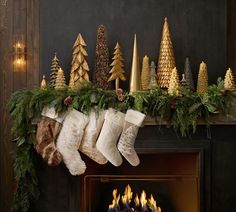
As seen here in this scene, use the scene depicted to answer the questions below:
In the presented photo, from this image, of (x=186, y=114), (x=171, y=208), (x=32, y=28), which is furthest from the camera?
(x=32, y=28)

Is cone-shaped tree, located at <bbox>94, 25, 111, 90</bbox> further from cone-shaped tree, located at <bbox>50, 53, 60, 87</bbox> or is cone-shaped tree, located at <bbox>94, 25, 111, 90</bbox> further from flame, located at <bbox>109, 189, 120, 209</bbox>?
flame, located at <bbox>109, 189, 120, 209</bbox>

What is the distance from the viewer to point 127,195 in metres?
2.87

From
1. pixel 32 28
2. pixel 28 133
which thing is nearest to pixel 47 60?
pixel 32 28

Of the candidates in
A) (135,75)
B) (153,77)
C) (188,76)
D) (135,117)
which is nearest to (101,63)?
(135,75)

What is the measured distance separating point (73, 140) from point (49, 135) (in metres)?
0.15

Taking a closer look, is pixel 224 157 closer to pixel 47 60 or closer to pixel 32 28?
pixel 47 60

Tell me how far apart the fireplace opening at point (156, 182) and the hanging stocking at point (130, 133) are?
181 millimetres

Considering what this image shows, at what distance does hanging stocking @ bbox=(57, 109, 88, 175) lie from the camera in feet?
8.80

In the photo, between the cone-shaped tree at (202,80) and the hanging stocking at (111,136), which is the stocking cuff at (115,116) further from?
the cone-shaped tree at (202,80)

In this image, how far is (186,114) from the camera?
8.73ft

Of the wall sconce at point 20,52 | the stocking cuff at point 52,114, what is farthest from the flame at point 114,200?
the wall sconce at point 20,52

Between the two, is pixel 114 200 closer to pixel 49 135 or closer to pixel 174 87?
pixel 49 135

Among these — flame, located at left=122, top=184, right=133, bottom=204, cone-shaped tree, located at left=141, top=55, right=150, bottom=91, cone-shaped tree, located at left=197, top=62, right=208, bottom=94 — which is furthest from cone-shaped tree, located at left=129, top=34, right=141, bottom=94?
flame, located at left=122, top=184, right=133, bottom=204

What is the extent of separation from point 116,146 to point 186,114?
474mm
